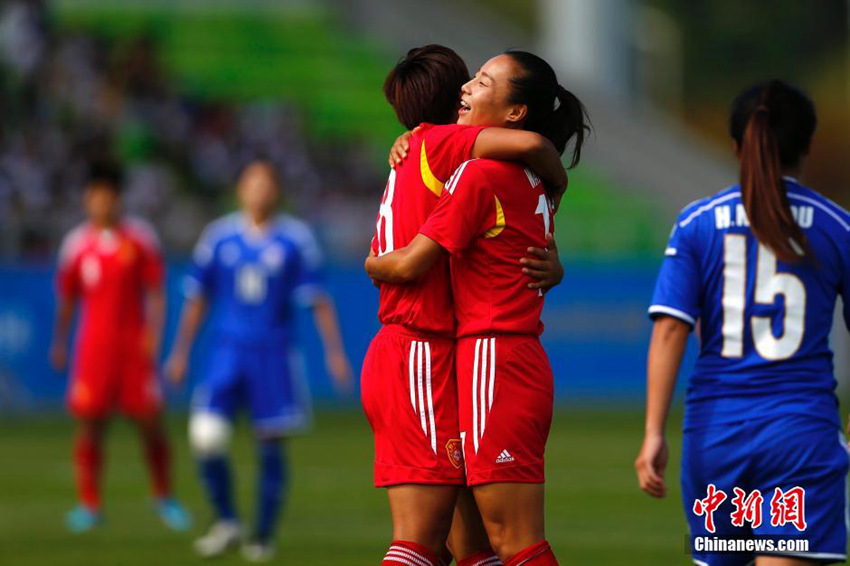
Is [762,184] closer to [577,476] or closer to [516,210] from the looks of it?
[516,210]

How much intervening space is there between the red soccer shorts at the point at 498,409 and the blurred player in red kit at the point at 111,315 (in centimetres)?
689

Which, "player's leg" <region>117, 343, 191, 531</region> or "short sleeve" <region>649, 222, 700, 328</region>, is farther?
"player's leg" <region>117, 343, 191, 531</region>

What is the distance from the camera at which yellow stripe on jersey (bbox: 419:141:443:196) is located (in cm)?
525

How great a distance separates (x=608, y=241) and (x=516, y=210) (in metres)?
19.1

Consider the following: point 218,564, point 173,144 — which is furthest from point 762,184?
point 173,144

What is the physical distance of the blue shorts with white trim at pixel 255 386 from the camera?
10109 mm

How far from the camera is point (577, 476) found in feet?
46.5

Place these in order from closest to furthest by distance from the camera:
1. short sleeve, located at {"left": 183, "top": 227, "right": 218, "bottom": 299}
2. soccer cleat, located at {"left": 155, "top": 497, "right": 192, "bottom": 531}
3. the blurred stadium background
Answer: short sleeve, located at {"left": 183, "top": 227, "right": 218, "bottom": 299} → soccer cleat, located at {"left": 155, "top": 497, "right": 192, "bottom": 531} → the blurred stadium background

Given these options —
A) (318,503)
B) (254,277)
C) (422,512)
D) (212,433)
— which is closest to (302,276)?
(254,277)

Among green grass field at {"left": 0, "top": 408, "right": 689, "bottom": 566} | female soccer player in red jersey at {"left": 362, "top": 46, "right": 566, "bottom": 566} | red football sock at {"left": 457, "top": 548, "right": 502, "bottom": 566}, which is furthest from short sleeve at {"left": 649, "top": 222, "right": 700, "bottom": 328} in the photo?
green grass field at {"left": 0, "top": 408, "right": 689, "bottom": 566}

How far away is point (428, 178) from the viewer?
5.27 meters

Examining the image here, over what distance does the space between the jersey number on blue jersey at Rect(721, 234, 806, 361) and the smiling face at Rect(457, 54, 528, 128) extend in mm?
789

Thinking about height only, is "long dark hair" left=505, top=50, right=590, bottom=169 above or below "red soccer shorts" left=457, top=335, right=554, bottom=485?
above

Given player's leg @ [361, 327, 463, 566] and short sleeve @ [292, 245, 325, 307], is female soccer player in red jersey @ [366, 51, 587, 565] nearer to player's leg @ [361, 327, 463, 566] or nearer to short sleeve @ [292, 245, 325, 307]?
player's leg @ [361, 327, 463, 566]
